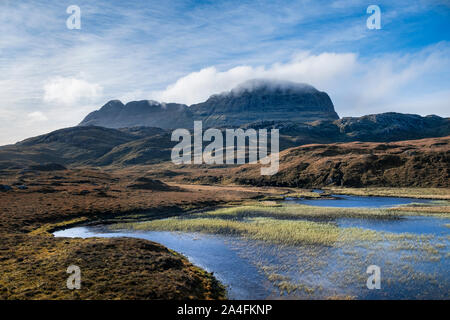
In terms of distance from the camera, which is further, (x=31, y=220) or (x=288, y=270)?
(x=31, y=220)

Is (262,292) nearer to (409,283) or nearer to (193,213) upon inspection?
(409,283)

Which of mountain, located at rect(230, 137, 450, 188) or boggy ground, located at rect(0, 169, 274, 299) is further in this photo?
mountain, located at rect(230, 137, 450, 188)

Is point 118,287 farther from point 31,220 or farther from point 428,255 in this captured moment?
point 31,220

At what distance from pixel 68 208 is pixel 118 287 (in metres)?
49.5

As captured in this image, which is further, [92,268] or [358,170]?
[358,170]

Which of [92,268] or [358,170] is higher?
[358,170]

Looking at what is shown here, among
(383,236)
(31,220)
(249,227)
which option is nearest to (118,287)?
(249,227)

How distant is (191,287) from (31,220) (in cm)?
4386

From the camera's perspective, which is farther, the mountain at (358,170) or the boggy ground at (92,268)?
the mountain at (358,170)

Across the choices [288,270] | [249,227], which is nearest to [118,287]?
[288,270]
